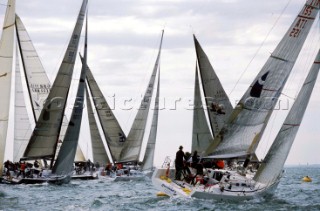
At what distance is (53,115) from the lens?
4625cm

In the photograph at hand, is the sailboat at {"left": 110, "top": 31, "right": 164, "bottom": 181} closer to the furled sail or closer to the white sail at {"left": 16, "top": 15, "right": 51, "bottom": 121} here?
the white sail at {"left": 16, "top": 15, "right": 51, "bottom": 121}

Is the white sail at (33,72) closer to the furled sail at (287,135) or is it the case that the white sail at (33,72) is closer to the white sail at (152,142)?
the white sail at (152,142)

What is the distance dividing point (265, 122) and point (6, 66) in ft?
44.9

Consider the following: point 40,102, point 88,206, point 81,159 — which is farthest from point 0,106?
point 81,159

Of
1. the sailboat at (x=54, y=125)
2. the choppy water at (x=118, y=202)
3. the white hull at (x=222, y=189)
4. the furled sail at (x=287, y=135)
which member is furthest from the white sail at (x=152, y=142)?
the furled sail at (x=287, y=135)

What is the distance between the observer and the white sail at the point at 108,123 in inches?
2467

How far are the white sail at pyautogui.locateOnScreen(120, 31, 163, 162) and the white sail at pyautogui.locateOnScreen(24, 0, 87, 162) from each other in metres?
13.7

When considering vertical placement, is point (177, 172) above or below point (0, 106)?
below

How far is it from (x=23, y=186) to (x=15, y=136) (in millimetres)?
11361

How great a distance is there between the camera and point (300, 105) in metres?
30.1

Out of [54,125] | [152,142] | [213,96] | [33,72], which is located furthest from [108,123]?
[213,96]

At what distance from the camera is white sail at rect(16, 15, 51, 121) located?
51062 millimetres

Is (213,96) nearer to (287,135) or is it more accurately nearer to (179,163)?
(179,163)

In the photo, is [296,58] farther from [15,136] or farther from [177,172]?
[15,136]
